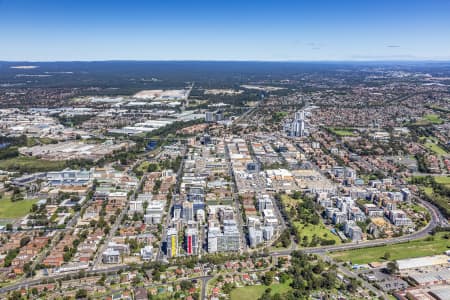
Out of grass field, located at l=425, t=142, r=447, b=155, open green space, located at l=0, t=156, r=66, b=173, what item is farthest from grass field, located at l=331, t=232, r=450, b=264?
open green space, located at l=0, t=156, r=66, b=173

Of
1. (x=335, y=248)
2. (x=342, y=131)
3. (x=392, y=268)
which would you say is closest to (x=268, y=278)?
(x=335, y=248)

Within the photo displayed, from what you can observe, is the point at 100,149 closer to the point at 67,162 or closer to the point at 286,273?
the point at 67,162

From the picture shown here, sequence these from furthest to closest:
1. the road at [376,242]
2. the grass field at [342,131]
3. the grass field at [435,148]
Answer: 1. the grass field at [342,131]
2. the grass field at [435,148]
3. the road at [376,242]

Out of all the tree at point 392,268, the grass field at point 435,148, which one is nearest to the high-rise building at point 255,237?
the tree at point 392,268

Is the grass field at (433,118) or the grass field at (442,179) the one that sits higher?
the grass field at (433,118)

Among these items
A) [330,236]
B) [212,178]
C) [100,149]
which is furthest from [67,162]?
[330,236]

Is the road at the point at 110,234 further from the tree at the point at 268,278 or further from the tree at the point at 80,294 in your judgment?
the tree at the point at 268,278

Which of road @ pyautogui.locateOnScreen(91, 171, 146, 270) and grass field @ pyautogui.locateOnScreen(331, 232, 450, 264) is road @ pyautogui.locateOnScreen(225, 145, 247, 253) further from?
road @ pyautogui.locateOnScreen(91, 171, 146, 270)
